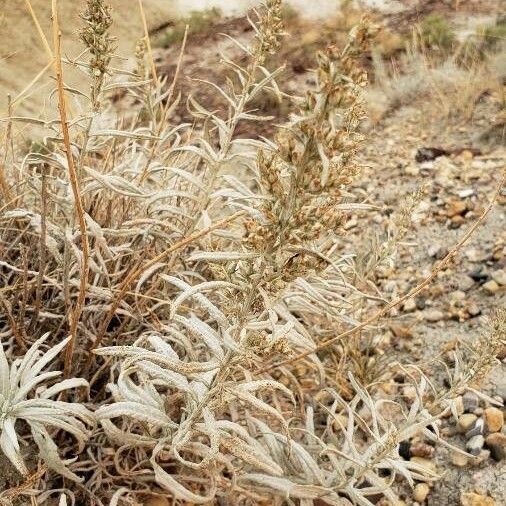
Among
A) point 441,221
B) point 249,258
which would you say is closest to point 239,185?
point 249,258

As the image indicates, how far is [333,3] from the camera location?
26.6 ft

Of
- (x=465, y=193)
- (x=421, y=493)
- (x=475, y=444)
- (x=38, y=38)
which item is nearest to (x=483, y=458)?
(x=475, y=444)

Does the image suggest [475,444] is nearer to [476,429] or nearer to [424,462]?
[476,429]

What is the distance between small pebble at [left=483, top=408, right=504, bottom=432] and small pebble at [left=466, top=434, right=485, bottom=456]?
6cm

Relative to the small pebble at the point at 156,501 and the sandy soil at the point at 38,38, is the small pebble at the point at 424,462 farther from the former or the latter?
the sandy soil at the point at 38,38

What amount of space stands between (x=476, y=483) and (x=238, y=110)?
1482 mm

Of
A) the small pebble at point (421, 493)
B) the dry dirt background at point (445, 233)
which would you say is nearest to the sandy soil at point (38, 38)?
the dry dirt background at point (445, 233)

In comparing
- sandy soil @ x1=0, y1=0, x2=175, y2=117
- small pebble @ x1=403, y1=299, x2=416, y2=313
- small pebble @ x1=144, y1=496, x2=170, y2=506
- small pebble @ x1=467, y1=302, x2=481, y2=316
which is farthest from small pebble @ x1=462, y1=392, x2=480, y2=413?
sandy soil @ x1=0, y1=0, x2=175, y2=117

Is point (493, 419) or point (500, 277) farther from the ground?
point (500, 277)

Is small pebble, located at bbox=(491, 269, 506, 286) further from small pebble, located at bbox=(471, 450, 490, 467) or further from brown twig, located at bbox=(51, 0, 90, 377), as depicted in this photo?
brown twig, located at bbox=(51, 0, 90, 377)

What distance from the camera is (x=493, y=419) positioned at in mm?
2238

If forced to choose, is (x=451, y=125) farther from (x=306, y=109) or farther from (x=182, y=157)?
(x=306, y=109)

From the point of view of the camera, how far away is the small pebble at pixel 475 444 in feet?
7.05

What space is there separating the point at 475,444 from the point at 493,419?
137mm
